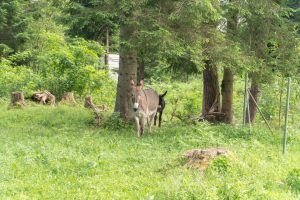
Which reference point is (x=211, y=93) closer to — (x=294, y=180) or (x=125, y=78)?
(x=125, y=78)

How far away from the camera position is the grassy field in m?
6.24

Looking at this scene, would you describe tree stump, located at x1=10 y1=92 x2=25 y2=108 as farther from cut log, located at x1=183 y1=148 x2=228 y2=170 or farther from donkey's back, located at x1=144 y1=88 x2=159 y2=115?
cut log, located at x1=183 y1=148 x2=228 y2=170

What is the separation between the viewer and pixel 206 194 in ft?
18.1

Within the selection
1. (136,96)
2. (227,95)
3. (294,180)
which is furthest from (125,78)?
(294,180)

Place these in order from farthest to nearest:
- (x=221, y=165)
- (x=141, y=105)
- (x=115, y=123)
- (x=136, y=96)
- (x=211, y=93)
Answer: (x=211, y=93) < (x=115, y=123) < (x=141, y=105) < (x=136, y=96) < (x=221, y=165)

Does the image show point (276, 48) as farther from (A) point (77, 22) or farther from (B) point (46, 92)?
(B) point (46, 92)

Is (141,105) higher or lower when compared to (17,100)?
higher

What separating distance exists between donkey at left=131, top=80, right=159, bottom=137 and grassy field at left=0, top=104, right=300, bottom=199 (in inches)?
14.6

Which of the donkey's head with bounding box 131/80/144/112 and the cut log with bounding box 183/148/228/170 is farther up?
the donkey's head with bounding box 131/80/144/112

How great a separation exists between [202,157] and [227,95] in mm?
6560

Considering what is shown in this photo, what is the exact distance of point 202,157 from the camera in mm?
7574

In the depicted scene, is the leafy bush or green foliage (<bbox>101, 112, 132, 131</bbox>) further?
green foliage (<bbox>101, 112, 132, 131</bbox>)

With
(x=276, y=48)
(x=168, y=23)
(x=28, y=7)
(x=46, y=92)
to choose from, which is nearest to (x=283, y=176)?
(x=168, y=23)

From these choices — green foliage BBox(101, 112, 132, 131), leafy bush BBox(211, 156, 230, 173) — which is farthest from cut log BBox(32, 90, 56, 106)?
leafy bush BBox(211, 156, 230, 173)
